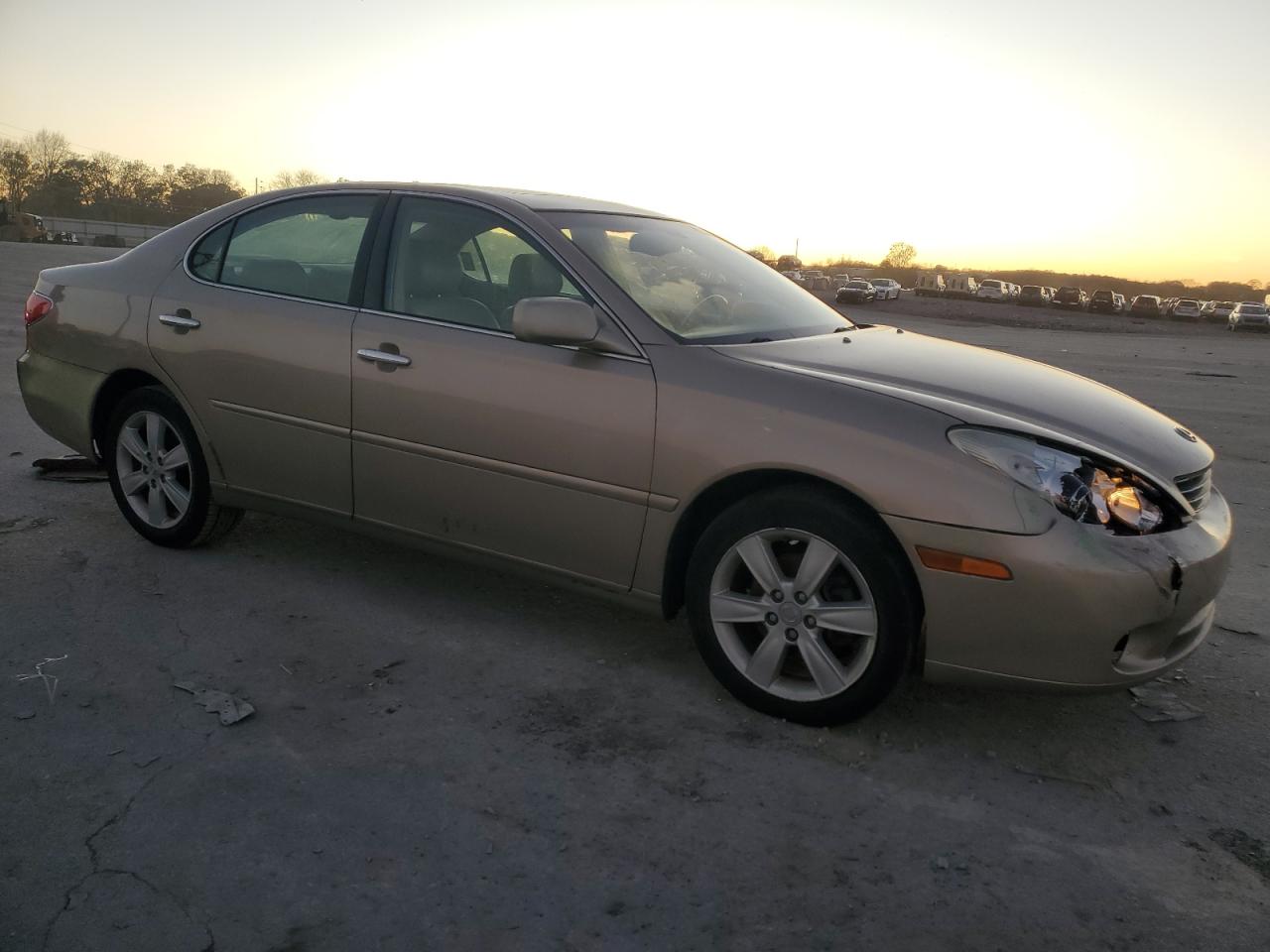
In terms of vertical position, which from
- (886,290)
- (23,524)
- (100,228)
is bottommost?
(100,228)

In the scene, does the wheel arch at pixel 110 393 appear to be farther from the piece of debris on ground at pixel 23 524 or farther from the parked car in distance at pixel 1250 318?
the parked car in distance at pixel 1250 318

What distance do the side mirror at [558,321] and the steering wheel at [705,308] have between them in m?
0.44

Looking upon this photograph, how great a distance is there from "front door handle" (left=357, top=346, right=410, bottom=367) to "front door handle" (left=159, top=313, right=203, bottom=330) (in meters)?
0.93

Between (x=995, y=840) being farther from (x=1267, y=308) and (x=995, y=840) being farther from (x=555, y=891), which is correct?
(x=1267, y=308)

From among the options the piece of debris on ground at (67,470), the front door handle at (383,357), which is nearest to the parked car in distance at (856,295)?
the piece of debris on ground at (67,470)

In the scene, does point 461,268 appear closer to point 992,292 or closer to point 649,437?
point 649,437

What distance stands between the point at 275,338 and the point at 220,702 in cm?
155

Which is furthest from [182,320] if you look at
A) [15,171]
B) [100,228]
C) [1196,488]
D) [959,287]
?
[15,171]

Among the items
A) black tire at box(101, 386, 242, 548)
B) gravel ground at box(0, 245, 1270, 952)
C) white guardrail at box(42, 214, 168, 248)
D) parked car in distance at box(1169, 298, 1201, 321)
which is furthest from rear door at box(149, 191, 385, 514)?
white guardrail at box(42, 214, 168, 248)

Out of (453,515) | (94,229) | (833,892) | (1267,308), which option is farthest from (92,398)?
(94,229)

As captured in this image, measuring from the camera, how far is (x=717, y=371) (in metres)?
3.38

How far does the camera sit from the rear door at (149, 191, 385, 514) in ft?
13.5

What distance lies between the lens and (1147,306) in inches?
2501

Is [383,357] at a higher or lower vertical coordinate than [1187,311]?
higher
